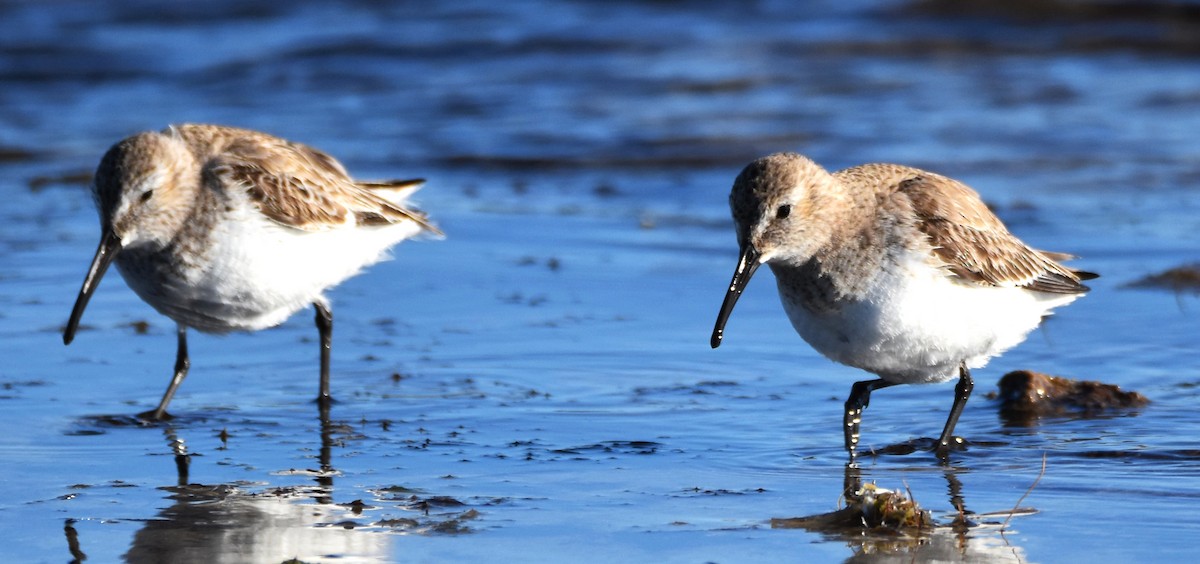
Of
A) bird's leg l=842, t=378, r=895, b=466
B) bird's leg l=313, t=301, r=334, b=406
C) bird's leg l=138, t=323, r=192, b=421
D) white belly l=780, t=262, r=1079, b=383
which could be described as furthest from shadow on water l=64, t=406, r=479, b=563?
bird's leg l=842, t=378, r=895, b=466

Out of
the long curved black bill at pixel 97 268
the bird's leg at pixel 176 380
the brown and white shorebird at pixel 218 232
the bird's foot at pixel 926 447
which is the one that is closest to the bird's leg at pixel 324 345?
the brown and white shorebird at pixel 218 232

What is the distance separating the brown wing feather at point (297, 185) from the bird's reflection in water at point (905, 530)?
3.17m

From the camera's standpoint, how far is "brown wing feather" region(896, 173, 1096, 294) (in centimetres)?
629

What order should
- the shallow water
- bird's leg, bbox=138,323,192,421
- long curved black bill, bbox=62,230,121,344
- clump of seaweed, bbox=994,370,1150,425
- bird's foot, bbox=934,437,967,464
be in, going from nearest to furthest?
the shallow water, bird's foot, bbox=934,437,967,464, clump of seaweed, bbox=994,370,1150,425, bird's leg, bbox=138,323,192,421, long curved black bill, bbox=62,230,121,344

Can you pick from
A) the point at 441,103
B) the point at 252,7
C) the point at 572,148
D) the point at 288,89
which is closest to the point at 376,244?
the point at 572,148

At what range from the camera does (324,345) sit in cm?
766

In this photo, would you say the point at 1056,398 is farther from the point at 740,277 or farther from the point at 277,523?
the point at 277,523

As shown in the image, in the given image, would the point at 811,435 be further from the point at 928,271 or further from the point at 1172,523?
the point at 1172,523

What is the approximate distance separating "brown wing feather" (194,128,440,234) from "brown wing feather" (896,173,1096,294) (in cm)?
282

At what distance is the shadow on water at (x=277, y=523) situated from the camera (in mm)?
5031

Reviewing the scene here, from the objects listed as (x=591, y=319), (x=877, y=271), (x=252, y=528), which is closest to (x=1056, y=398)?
(x=877, y=271)

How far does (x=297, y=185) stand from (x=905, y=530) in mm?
3765

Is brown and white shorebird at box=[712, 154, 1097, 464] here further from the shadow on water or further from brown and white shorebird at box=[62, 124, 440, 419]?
brown and white shorebird at box=[62, 124, 440, 419]

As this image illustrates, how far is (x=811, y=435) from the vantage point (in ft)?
21.8
